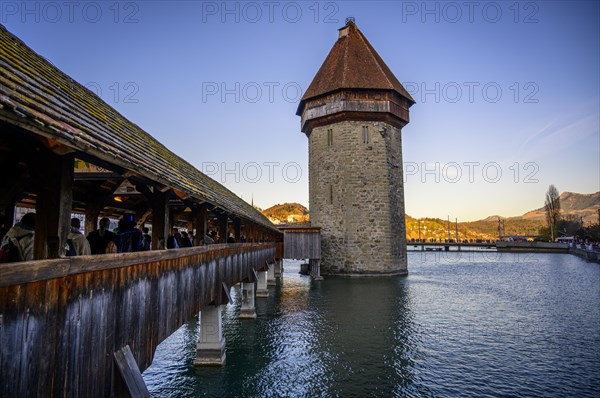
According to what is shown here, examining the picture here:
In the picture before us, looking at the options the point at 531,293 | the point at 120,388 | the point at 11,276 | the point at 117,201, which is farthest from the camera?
the point at 531,293

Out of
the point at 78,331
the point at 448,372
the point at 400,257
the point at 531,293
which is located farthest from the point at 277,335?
the point at 400,257

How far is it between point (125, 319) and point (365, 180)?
2439 cm

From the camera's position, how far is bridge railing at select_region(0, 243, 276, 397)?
7.89ft

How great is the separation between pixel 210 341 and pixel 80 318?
6522 millimetres

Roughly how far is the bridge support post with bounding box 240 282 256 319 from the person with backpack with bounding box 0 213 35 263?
11.0 meters

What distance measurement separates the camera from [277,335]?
11766mm

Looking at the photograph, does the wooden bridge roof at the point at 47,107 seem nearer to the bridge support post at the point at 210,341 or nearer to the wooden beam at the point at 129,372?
the wooden beam at the point at 129,372

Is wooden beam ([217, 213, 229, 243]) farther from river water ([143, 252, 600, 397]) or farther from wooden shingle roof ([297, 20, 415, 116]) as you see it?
wooden shingle roof ([297, 20, 415, 116])

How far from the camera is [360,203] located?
27156 mm

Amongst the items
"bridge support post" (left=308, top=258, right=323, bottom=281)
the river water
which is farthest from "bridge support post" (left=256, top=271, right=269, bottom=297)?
"bridge support post" (left=308, top=258, right=323, bottom=281)

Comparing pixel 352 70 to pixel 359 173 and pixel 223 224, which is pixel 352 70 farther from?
pixel 223 224

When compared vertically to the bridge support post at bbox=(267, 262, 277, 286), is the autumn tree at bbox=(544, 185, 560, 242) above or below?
above

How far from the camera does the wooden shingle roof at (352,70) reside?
27.8m

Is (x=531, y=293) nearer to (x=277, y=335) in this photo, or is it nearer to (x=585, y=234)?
(x=277, y=335)
